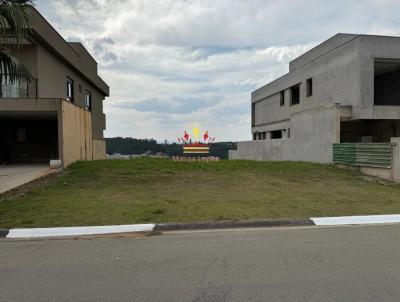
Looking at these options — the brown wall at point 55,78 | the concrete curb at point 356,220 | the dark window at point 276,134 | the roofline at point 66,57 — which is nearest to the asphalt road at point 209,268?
the concrete curb at point 356,220

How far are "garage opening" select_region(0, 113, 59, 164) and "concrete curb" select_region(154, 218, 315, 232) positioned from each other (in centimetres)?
1899

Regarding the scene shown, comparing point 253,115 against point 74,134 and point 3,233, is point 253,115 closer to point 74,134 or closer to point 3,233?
point 74,134

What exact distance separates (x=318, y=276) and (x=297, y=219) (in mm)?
3519

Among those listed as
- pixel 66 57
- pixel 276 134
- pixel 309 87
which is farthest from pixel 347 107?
pixel 276 134

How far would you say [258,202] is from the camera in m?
10.2

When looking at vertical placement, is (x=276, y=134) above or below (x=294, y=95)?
below

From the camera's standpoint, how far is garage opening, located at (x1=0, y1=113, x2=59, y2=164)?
24.5m

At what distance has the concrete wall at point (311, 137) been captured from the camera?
841 inches

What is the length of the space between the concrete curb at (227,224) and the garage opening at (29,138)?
18985mm

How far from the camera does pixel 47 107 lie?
17.4m

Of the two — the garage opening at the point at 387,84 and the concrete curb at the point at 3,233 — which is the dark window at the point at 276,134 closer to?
the garage opening at the point at 387,84

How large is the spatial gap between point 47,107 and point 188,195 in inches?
378

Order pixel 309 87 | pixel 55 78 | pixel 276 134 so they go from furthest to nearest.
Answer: pixel 276 134 < pixel 309 87 < pixel 55 78

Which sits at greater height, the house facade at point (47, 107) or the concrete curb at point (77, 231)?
the house facade at point (47, 107)
